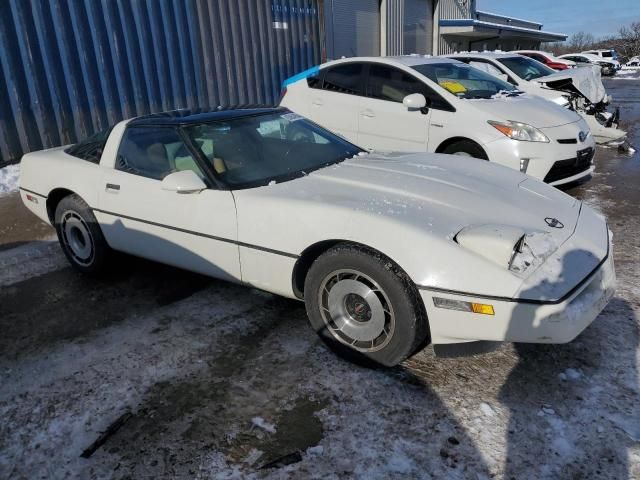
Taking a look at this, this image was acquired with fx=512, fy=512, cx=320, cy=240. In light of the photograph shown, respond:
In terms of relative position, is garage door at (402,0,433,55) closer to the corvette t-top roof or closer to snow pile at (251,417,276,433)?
the corvette t-top roof

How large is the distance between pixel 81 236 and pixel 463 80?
15.5ft

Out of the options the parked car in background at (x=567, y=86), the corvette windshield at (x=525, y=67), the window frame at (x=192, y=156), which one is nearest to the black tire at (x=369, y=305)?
the window frame at (x=192, y=156)

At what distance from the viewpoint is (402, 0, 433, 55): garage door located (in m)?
16.6

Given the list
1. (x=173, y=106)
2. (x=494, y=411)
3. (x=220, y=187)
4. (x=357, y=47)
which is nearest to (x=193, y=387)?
(x=220, y=187)

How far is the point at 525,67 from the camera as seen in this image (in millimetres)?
10055

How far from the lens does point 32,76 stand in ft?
23.5

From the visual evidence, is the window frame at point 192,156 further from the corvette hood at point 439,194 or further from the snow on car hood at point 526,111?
the snow on car hood at point 526,111

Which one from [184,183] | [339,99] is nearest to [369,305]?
[184,183]

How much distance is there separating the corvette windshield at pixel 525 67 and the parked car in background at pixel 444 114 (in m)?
3.55

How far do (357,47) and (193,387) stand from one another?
1293 centimetres

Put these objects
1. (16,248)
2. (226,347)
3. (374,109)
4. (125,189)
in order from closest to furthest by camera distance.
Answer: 1. (226,347)
2. (125,189)
3. (16,248)
4. (374,109)

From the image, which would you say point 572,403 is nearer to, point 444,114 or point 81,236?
point 81,236

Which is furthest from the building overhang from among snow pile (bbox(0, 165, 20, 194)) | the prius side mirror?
snow pile (bbox(0, 165, 20, 194))

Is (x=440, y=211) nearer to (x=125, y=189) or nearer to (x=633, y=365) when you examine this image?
(x=633, y=365)
